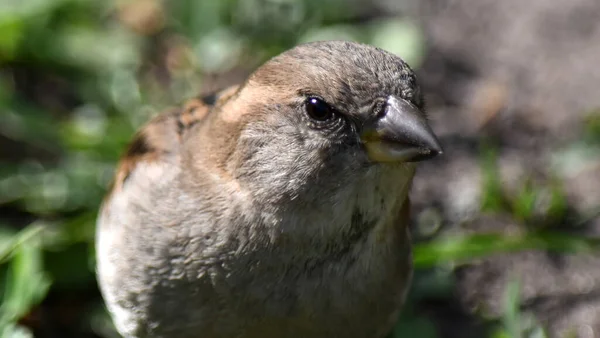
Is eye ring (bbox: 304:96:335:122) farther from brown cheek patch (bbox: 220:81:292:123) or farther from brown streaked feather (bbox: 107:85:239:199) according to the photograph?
brown streaked feather (bbox: 107:85:239:199)

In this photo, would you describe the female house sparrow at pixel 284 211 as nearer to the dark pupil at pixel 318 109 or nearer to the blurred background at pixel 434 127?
the dark pupil at pixel 318 109

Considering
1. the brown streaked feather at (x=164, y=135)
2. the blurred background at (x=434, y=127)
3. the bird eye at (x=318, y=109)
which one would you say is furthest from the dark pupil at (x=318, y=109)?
the blurred background at (x=434, y=127)

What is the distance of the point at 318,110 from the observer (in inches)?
97.2

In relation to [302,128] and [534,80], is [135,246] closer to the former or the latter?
[302,128]

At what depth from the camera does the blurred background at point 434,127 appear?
3.47 meters

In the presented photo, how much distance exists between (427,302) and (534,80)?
1263mm

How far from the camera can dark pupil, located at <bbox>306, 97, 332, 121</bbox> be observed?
8.07ft

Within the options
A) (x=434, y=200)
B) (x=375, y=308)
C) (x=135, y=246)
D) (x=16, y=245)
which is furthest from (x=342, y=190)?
(x=434, y=200)

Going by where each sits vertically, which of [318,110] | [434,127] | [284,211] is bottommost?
[434,127]

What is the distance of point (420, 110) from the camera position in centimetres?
254

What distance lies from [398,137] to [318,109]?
0.68ft

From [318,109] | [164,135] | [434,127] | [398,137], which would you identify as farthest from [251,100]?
[434,127]

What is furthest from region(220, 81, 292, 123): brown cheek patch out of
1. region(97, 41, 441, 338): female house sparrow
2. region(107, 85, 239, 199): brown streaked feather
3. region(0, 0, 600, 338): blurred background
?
region(0, 0, 600, 338): blurred background

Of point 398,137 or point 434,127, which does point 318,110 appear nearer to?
point 398,137
